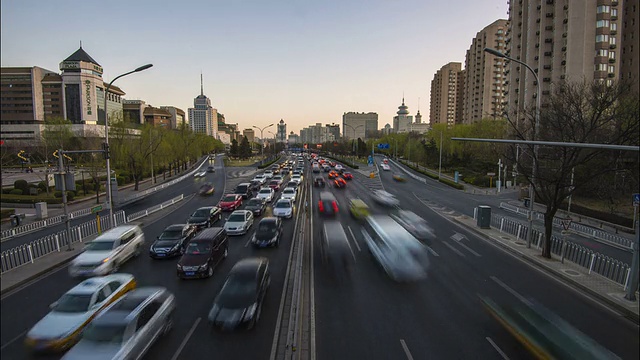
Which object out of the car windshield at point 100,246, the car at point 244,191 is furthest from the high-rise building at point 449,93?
the car windshield at point 100,246

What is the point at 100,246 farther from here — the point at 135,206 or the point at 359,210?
the point at 135,206

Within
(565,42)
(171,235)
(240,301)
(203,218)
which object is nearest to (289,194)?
(203,218)

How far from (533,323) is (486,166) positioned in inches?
2028

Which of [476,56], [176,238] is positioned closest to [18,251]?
[176,238]

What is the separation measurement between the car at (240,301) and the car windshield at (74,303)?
309 cm

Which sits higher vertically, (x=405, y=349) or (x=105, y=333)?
(x=105, y=333)

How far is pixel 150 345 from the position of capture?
818 cm

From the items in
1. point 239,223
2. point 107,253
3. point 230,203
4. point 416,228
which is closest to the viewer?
point 107,253

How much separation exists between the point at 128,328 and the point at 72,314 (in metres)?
2.09

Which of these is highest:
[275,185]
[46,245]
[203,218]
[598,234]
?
[275,185]

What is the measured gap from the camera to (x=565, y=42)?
2197 inches

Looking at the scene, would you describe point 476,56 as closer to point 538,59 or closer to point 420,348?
point 538,59

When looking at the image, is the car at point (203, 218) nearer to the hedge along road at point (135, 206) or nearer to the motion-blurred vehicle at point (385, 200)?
the hedge along road at point (135, 206)

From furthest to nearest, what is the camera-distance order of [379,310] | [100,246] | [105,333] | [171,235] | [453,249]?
[453,249] → [171,235] → [100,246] → [379,310] → [105,333]
